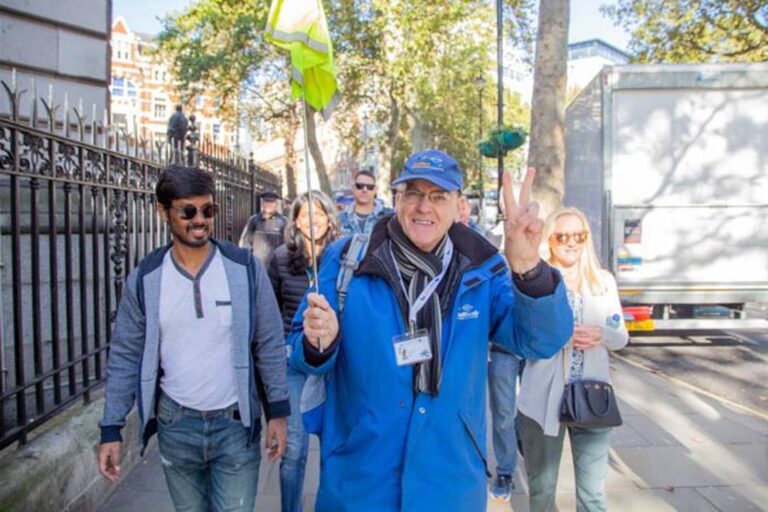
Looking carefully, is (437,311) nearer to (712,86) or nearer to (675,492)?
(675,492)

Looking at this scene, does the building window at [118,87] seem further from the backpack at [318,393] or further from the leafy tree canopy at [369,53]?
the backpack at [318,393]

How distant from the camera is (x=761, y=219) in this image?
28.4 feet

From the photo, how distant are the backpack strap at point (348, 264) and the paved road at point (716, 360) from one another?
5738 mm

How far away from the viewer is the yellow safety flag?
245 cm

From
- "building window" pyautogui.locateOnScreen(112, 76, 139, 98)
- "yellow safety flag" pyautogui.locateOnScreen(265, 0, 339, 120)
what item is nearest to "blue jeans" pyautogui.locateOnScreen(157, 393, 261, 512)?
"yellow safety flag" pyautogui.locateOnScreen(265, 0, 339, 120)

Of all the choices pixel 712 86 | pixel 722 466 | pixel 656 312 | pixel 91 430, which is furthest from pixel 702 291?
pixel 91 430

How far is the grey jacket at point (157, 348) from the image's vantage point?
8.97 ft

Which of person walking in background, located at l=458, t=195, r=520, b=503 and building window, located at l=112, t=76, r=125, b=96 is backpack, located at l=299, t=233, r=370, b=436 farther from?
building window, located at l=112, t=76, r=125, b=96

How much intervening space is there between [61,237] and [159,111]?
84.7m

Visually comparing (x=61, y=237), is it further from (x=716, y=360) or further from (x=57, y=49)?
(x=716, y=360)

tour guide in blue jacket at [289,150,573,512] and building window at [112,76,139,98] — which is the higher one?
building window at [112,76,139,98]

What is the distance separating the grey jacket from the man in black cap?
325 centimetres

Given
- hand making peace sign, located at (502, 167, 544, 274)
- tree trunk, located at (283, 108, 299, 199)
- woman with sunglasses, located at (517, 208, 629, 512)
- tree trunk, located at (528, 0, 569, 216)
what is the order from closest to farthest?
hand making peace sign, located at (502, 167, 544, 274) → woman with sunglasses, located at (517, 208, 629, 512) → tree trunk, located at (528, 0, 569, 216) → tree trunk, located at (283, 108, 299, 199)

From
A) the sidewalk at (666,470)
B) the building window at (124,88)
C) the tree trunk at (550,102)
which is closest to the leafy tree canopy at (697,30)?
the tree trunk at (550,102)
